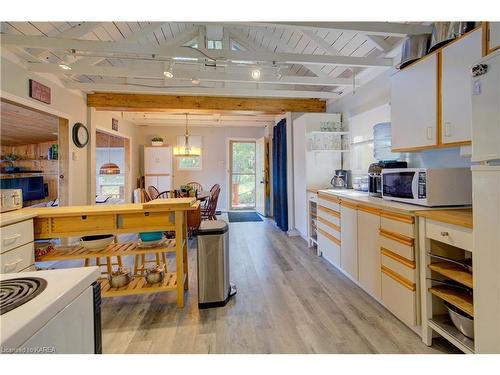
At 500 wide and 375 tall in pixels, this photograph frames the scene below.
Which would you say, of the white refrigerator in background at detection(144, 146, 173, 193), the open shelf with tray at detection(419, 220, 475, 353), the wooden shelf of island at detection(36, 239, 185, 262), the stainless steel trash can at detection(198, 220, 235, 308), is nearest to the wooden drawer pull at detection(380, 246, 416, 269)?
the open shelf with tray at detection(419, 220, 475, 353)

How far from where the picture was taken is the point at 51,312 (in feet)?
2.09

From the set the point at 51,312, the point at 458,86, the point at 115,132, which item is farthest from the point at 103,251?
the point at 115,132

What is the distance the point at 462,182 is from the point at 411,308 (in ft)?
3.32

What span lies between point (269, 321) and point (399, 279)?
3.51ft

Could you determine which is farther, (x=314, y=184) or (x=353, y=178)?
(x=314, y=184)

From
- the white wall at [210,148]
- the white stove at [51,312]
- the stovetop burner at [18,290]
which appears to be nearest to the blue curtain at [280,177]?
the white wall at [210,148]

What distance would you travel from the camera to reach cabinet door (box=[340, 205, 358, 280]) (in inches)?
103

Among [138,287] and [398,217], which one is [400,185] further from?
[138,287]

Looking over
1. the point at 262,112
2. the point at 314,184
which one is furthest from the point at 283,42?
the point at 314,184

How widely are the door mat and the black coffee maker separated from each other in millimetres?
2811

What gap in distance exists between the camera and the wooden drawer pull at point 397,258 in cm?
184

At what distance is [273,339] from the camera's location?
1870mm
